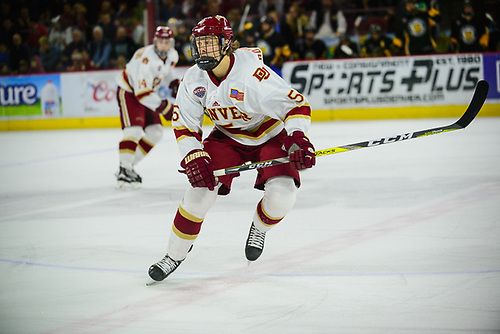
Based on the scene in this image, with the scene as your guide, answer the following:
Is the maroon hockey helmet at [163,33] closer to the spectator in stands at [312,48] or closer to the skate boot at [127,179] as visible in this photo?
the skate boot at [127,179]

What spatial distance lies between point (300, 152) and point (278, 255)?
706mm

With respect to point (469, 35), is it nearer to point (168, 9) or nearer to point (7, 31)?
point (168, 9)

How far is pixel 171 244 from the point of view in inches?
112

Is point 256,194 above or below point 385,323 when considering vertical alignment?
below

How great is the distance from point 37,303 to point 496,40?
806 centimetres

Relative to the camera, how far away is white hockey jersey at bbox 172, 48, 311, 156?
2859 millimetres

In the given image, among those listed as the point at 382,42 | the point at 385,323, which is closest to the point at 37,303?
the point at 385,323

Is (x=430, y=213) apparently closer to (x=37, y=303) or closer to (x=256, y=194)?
(x=256, y=194)

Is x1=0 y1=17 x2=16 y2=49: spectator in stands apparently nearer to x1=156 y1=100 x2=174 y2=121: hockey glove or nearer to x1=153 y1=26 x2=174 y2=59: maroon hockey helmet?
x1=153 y1=26 x2=174 y2=59: maroon hockey helmet

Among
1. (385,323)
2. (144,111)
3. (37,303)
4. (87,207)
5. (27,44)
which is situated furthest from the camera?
(27,44)

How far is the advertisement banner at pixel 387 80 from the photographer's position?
29.6ft

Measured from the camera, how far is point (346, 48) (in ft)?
30.9

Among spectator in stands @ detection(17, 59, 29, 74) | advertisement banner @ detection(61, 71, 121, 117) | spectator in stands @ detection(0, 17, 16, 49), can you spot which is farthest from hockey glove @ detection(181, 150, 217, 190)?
spectator in stands @ detection(0, 17, 16, 49)

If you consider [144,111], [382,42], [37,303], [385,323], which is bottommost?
[382,42]
